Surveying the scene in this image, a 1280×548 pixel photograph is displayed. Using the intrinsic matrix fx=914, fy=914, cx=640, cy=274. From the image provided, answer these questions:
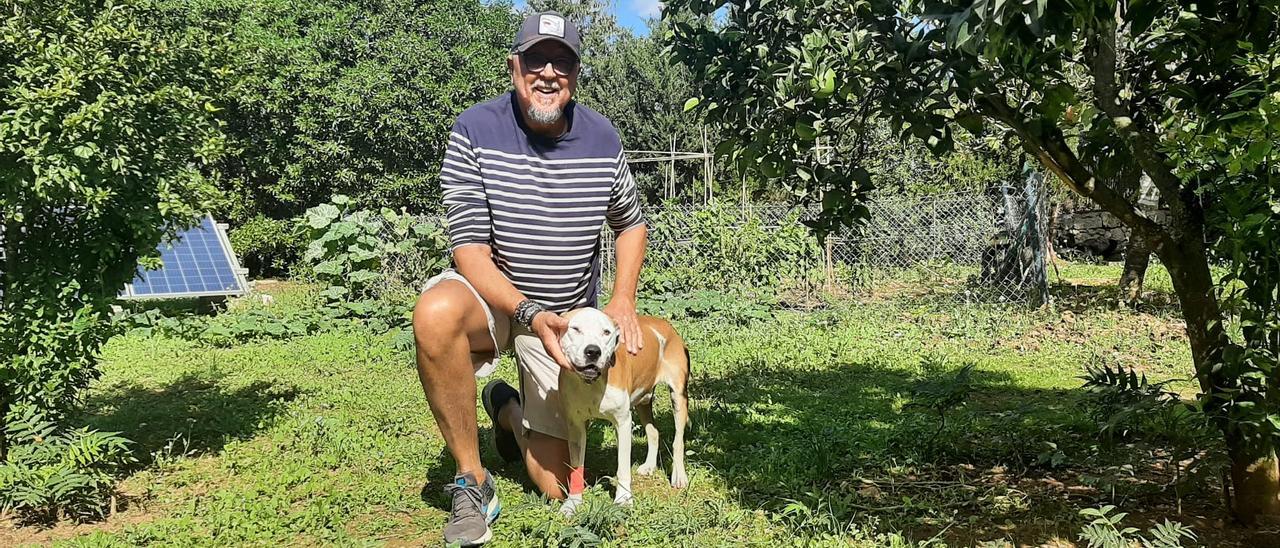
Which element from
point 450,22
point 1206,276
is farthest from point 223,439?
point 450,22

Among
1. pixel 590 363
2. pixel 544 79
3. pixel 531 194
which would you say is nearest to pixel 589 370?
pixel 590 363

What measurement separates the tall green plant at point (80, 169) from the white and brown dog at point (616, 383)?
6.87ft

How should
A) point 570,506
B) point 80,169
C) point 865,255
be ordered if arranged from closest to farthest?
point 570,506
point 80,169
point 865,255

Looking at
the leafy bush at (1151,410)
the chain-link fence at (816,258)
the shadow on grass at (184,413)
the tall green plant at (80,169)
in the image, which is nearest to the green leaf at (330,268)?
the chain-link fence at (816,258)

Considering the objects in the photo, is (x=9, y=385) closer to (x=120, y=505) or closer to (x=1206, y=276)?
(x=120, y=505)

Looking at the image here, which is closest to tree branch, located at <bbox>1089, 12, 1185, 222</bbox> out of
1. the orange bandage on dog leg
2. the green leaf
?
the orange bandage on dog leg

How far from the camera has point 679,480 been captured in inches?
164

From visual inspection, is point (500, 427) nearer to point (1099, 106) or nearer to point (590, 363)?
point (590, 363)

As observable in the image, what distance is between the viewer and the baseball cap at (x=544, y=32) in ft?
11.6

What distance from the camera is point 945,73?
3150mm

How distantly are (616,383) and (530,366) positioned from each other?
42cm

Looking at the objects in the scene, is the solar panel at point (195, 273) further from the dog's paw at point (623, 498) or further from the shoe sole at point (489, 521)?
the dog's paw at point (623, 498)

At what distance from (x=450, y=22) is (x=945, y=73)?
21687mm

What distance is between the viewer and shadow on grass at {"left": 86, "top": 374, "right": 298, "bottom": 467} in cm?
508
